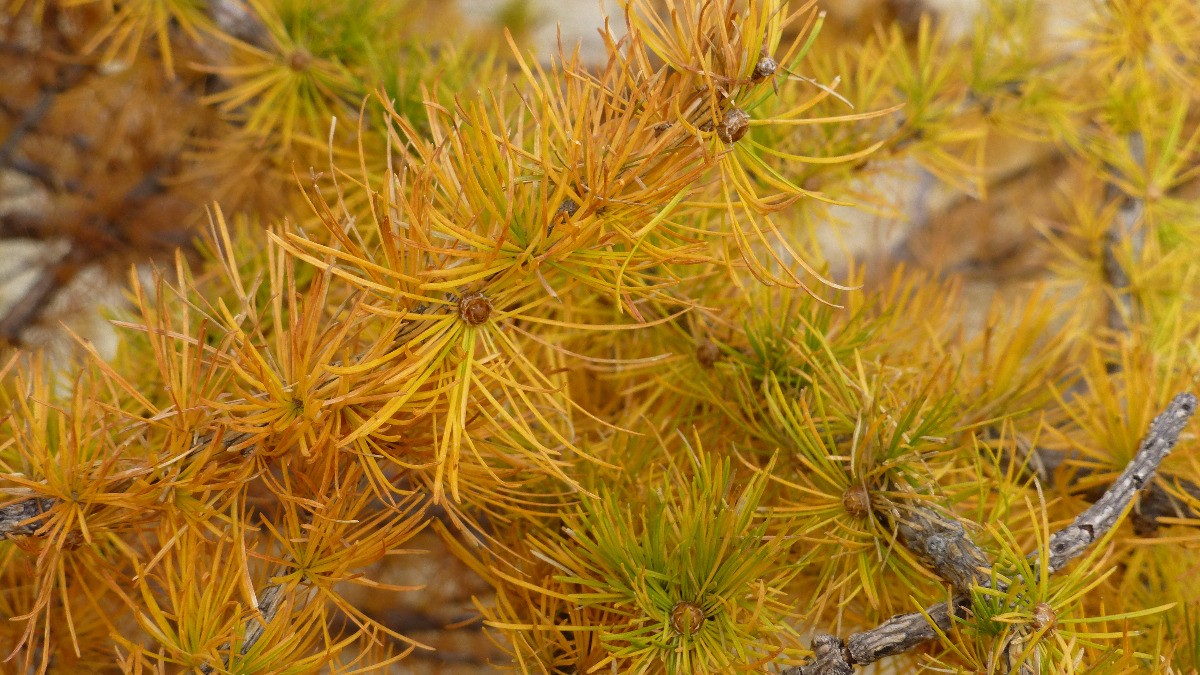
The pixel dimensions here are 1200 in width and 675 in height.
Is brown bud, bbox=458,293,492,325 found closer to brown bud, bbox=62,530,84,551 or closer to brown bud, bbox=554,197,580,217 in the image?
brown bud, bbox=554,197,580,217

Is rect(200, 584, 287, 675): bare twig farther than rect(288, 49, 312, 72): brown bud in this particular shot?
No

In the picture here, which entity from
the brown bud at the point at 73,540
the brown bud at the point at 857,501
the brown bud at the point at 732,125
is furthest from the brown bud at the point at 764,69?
the brown bud at the point at 73,540

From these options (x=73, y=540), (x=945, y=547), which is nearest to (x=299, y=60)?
(x=73, y=540)

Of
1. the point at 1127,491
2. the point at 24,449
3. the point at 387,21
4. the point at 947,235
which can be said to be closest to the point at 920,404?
the point at 1127,491

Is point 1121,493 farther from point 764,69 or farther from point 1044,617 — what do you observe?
point 764,69

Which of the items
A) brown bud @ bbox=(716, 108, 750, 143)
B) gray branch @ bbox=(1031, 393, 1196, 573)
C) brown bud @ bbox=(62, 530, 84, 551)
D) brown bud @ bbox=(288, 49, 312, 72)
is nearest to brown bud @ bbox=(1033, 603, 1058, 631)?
gray branch @ bbox=(1031, 393, 1196, 573)

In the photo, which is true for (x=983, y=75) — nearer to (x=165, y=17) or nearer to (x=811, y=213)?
(x=811, y=213)

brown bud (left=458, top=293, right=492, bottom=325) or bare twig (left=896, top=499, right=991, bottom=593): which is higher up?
brown bud (left=458, top=293, right=492, bottom=325)

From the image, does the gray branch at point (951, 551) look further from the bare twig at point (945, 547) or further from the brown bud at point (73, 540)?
the brown bud at point (73, 540)
